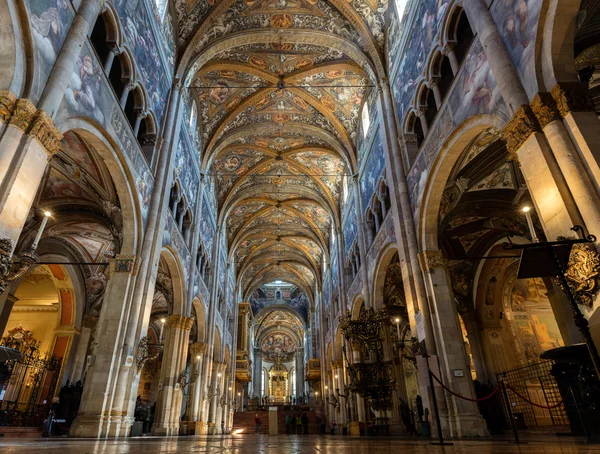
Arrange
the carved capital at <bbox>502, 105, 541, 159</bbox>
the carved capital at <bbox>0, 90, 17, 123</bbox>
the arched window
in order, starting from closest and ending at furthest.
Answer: the carved capital at <bbox>0, 90, 17, 123</bbox>, the carved capital at <bbox>502, 105, 541, 159</bbox>, the arched window

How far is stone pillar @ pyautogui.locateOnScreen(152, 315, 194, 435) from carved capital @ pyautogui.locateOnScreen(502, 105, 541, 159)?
1237 centimetres

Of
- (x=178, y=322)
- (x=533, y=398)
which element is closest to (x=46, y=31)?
(x=178, y=322)

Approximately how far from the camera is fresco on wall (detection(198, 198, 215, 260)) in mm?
18516

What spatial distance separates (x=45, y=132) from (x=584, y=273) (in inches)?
300

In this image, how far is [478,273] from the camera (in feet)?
56.5

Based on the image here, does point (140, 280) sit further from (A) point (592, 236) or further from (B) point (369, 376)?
(A) point (592, 236)

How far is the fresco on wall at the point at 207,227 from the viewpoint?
60.7 feet

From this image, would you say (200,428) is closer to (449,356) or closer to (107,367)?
(107,367)

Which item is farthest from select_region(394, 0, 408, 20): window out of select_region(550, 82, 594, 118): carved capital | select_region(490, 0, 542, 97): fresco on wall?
select_region(550, 82, 594, 118): carved capital

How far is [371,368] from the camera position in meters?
12.1

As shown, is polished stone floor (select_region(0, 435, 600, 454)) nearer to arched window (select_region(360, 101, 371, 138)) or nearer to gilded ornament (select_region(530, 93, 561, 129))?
gilded ornament (select_region(530, 93, 561, 129))

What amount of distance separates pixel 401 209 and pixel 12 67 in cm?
945

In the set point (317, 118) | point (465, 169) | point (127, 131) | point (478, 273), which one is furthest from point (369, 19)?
point (478, 273)

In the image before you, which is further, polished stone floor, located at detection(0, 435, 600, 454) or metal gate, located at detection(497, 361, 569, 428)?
metal gate, located at detection(497, 361, 569, 428)
